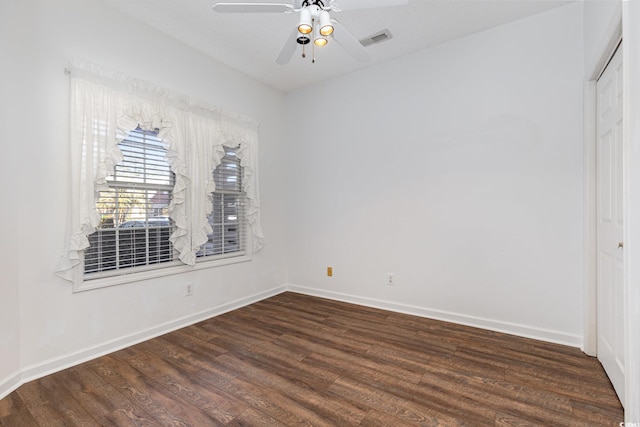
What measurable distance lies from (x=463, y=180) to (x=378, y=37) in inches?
66.9

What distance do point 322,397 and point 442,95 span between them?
3.03 m

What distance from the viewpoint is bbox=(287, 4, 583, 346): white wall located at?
8.55ft

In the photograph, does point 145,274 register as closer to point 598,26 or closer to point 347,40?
point 347,40

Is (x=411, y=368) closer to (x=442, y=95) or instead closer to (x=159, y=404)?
(x=159, y=404)

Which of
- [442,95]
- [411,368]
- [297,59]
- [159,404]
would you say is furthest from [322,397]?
[297,59]

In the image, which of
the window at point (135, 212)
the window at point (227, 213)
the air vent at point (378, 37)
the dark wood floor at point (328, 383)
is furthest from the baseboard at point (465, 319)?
the air vent at point (378, 37)

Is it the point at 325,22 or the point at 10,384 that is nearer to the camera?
the point at 325,22

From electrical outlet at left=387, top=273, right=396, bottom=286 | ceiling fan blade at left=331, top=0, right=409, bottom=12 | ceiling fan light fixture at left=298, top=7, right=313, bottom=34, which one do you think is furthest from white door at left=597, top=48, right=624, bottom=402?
ceiling fan light fixture at left=298, top=7, right=313, bottom=34

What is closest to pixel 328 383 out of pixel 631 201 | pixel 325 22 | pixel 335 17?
pixel 631 201

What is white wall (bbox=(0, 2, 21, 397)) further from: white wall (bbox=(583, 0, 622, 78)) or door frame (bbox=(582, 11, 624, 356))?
door frame (bbox=(582, 11, 624, 356))

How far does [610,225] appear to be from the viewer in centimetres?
206

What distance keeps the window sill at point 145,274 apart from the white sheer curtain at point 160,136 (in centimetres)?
9

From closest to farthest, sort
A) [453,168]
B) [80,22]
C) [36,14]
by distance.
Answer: [36,14] → [80,22] → [453,168]

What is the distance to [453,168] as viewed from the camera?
3.11 m
